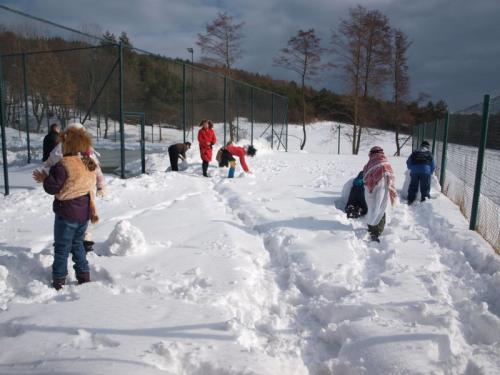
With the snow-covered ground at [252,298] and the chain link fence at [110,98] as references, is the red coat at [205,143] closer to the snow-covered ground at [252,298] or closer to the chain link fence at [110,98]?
the chain link fence at [110,98]

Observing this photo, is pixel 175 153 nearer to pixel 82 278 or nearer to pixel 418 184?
pixel 418 184

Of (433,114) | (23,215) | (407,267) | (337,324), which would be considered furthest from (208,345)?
(433,114)

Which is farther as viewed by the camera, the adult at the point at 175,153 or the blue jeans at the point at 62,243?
the adult at the point at 175,153

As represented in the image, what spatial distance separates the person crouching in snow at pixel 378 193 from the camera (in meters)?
5.21

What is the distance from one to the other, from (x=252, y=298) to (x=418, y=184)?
5.70 metres

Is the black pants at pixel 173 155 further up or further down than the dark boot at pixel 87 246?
further up

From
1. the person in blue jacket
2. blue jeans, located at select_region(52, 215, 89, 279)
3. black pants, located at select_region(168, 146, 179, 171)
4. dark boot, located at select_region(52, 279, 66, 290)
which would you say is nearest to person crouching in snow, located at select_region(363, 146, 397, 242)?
the person in blue jacket

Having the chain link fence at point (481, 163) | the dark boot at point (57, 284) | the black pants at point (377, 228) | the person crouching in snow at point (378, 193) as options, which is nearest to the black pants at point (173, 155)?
the person crouching in snow at point (378, 193)

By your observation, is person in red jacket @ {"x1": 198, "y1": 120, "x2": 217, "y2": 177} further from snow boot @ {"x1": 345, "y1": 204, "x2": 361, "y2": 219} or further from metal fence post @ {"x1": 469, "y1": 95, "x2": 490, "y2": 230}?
metal fence post @ {"x1": 469, "y1": 95, "x2": 490, "y2": 230}

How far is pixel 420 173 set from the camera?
25.1ft

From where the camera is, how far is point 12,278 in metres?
3.60

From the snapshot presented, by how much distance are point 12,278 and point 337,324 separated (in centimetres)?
304

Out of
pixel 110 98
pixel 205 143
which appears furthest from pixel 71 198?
pixel 110 98

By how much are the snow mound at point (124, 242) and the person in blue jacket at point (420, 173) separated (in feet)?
18.9
